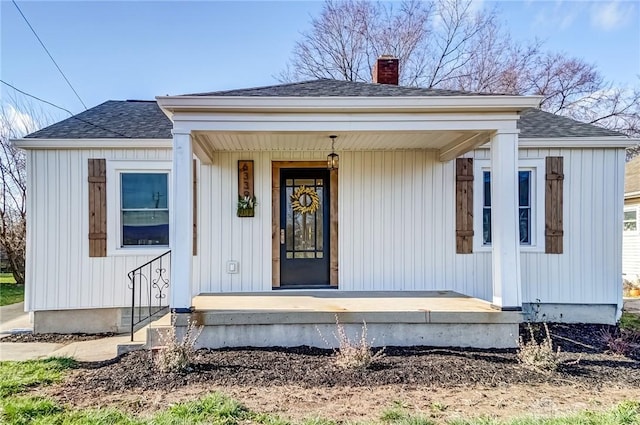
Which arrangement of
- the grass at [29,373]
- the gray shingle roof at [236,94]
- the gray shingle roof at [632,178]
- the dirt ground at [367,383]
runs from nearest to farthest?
the dirt ground at [367,383] → the grass at [29,373] → the gray shingle roof at [236,94] → the gray shingle roof at [632,178]

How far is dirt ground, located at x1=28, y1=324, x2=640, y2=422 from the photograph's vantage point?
3340 mm

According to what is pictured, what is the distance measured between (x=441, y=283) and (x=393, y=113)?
2912 millimetres

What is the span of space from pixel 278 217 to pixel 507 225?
10.5ft

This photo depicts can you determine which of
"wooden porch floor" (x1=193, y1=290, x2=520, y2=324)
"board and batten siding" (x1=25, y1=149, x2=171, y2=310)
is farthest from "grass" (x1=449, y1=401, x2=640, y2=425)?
"board and batten siding" (x1=25, y1=149, x2=171, y2=310)

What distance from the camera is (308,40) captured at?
1680 cm

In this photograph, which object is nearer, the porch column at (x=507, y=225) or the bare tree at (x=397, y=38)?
the porch column at (x=507, y=225)

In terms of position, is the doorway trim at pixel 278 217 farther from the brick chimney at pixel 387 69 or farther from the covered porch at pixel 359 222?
the brick chimney at pixel 387 69

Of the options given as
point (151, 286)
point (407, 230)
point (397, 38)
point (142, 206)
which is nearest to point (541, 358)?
point (407, 230)

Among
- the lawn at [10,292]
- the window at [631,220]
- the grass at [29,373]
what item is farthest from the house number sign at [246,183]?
the window at [631,220]

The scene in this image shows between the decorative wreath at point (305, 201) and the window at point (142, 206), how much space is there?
1921 mm

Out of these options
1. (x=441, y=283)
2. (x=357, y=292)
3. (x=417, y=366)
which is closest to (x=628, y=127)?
(x=441, y=283)

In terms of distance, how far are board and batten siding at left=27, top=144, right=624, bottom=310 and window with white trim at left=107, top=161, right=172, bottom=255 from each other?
21 centimetres

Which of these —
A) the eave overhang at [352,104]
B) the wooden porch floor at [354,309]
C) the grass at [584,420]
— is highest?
the eave overhang at [352,104]

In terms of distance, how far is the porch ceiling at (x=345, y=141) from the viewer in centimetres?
519
